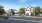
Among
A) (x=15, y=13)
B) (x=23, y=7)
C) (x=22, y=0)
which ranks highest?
(x=22, y=0)

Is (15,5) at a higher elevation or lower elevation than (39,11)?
Result: higher

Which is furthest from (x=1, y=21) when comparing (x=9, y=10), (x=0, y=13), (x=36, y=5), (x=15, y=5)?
(x=36, y=5)

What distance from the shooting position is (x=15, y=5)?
3.29 meters

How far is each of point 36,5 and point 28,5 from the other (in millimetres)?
294

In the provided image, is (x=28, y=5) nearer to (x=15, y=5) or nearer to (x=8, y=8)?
(x=15, y=5)

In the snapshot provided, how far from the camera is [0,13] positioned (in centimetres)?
343

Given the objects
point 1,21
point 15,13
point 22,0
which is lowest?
point 1,21

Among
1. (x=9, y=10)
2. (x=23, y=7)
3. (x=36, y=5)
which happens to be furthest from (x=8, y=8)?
(x=36, y=5)

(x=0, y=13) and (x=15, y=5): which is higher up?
(x=15, y=5)

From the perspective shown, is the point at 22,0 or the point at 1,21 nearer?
the point at 22,0

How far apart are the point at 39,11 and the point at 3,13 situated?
1332mm

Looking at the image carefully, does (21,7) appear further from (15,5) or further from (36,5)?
(36,5)

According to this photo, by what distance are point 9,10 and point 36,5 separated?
997 millimetres

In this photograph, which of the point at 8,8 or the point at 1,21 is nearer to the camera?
the point at 8,8
